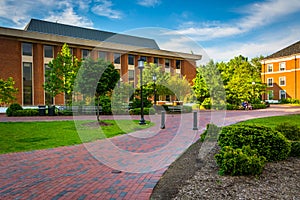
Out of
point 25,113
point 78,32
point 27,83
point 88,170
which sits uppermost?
point 78,32

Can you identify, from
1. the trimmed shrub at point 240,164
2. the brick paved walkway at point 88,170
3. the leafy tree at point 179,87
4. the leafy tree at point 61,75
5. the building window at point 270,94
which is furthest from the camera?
the building window at point 270,94

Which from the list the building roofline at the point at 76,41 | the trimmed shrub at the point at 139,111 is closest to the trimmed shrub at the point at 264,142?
the trimmed shrub at the point at 139,111

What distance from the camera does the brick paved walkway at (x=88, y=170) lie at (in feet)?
13.3

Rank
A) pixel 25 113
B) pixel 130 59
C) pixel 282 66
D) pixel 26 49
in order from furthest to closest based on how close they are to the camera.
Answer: pixel 282 66 → pixel 130 59 → pixel 26 49 → pixel 25 113

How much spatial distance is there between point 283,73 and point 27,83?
41442 mm

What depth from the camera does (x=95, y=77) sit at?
13641 millimetres

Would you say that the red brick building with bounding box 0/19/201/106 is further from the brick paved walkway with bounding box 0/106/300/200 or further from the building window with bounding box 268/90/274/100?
the building window with bounding box 268/90/274/100

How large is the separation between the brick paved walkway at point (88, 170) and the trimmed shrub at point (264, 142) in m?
1.61

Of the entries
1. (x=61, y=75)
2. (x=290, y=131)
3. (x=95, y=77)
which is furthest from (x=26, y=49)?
(x=290, y=131)

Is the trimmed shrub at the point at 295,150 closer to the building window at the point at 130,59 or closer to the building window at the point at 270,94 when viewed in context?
the building window at the point at 130,59

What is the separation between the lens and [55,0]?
11492 millimetres

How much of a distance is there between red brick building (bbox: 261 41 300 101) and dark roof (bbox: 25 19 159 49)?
76.8ft

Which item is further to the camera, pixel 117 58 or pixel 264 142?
pixel 117 58

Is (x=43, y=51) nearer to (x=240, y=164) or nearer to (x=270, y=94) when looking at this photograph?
(x=240, y=164)
